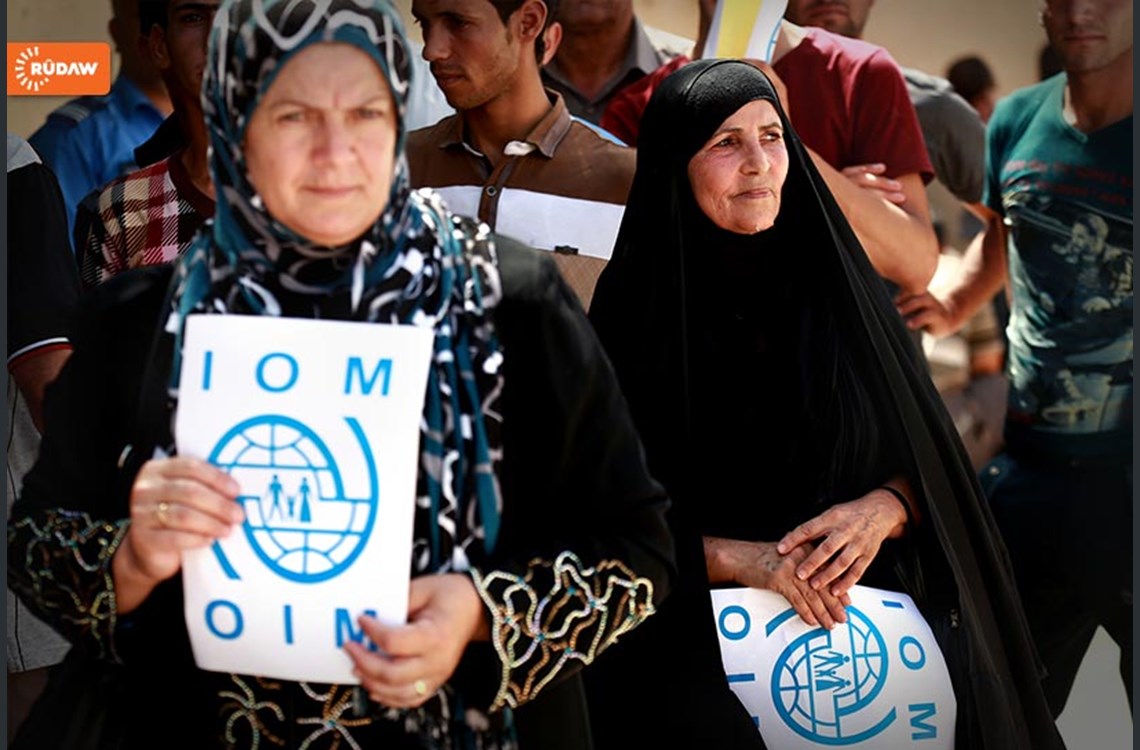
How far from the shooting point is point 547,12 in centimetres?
315

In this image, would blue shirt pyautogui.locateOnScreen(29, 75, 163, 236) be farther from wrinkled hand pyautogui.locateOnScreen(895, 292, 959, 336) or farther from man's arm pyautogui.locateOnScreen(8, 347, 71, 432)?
wrinkled hand pyautogui.locateOnScreen(895, 292, 959, 336)

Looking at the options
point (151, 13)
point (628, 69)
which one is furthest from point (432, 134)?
point (151, 13)

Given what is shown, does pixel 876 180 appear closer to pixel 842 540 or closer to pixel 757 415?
pixel 757 415

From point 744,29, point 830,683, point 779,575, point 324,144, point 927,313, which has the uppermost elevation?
point 744,29

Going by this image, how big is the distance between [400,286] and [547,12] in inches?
37.5

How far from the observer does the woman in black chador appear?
2.92 m

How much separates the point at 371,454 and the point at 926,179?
170 cm

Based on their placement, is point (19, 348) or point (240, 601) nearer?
point (240, 601)

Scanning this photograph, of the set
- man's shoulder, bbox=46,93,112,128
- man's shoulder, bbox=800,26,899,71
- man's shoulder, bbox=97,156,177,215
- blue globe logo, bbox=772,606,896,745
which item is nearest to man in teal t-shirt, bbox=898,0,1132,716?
man's shoulder, bbox=800,26,899,71

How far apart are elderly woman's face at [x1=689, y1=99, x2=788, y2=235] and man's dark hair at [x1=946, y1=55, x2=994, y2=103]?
888 millimetres

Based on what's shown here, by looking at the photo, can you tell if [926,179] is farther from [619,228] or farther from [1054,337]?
[619,228]

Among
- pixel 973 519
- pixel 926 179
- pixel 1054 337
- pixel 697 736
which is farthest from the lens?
pixel 1054 337

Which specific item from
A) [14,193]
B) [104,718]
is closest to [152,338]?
[104,718]

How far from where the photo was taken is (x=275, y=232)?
2.41 metres
